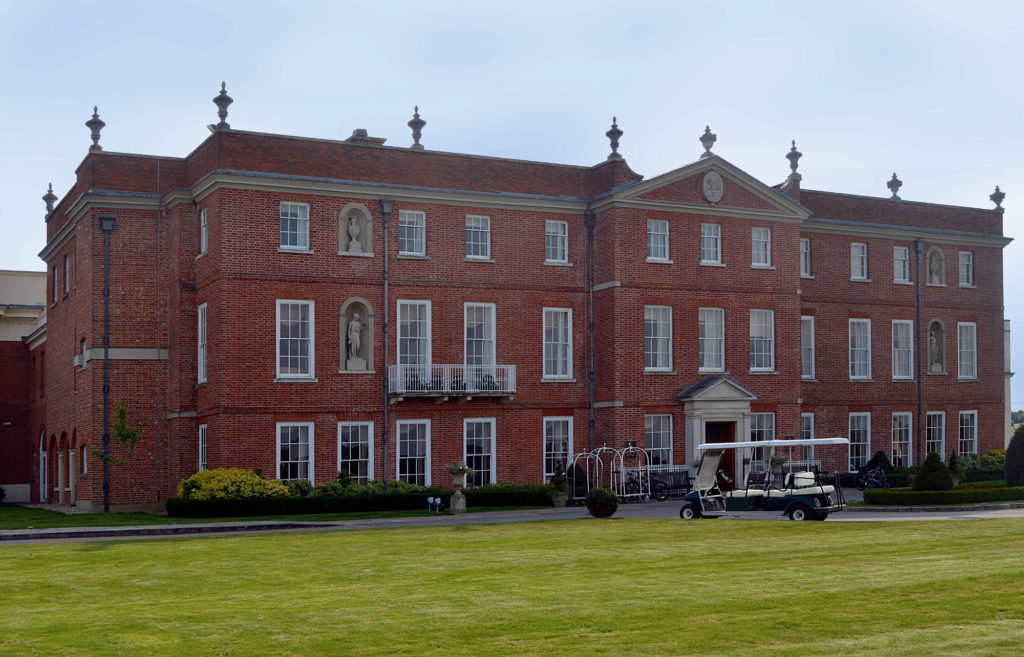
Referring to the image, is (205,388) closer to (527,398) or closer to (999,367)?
(527,398)

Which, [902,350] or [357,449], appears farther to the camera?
[902,350]

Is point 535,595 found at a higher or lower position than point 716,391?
lower

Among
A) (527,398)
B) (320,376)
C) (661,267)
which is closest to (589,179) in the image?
(661,267)

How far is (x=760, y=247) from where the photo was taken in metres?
41.8

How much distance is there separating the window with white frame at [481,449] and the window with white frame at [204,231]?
918cm

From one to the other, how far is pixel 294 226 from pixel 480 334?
Result: 6531 mm

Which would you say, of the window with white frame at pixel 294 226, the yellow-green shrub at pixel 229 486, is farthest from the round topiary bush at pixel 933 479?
the window with white frame at pixel 294 226

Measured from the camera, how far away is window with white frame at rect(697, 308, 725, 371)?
4062cm

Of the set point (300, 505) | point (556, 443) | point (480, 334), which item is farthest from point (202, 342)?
point (556, 443)

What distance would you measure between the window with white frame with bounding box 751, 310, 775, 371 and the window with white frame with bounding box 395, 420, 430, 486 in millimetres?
11431

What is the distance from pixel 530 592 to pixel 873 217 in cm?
3396

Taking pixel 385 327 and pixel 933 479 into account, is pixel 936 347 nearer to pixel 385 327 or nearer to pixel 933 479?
pixel 933 479

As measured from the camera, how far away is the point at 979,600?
46.8 ft

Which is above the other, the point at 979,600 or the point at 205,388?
the point at 205,388
